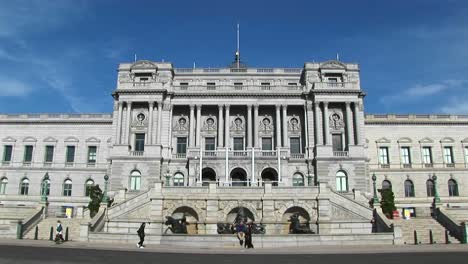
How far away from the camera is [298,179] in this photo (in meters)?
56.0

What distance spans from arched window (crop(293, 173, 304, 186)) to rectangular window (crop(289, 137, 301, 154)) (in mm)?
3877

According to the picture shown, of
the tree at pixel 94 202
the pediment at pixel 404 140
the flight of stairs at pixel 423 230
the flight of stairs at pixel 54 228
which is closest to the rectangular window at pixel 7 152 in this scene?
the tree at pixel 94 202

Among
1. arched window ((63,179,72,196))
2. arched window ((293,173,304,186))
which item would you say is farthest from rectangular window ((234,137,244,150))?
arched window ((63,179,72,196))

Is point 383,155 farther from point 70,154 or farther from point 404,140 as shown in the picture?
point 70,154

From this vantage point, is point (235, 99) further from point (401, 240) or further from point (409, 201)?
point (401, 240)

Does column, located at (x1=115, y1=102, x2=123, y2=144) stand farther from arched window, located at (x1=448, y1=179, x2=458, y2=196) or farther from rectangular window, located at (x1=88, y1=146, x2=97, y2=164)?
arched window, located at (x1=448, y1=179, x2=458, y2=196)

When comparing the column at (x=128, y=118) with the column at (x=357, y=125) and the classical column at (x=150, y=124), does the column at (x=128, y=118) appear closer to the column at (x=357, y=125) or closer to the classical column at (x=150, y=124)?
the classical column at (x=150, y=124)

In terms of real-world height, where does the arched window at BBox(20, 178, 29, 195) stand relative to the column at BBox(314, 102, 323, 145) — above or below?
below

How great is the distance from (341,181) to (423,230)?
1751cm

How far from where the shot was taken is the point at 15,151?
64125 millimetres

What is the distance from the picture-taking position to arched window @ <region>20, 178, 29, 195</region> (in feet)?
204

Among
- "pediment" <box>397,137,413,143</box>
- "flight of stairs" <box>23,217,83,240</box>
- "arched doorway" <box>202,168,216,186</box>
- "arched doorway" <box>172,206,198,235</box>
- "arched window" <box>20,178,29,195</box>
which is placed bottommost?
"flight of stairs" <box>23,217,83,240</box>

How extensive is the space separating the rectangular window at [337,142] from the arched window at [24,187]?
44.3 metres

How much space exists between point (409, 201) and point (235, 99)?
28.0 meters
